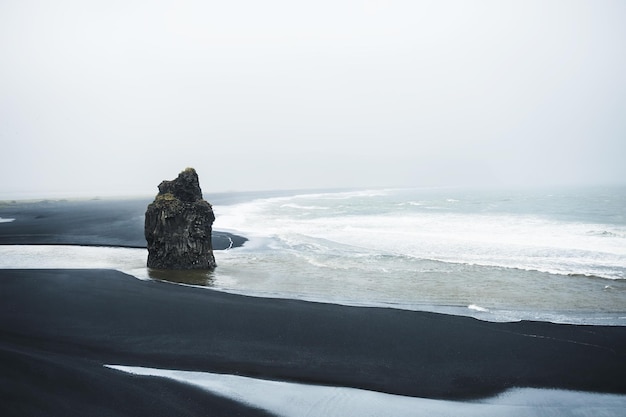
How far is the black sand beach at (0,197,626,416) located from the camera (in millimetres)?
8461

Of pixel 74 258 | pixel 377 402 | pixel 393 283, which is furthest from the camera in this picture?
pixel 74 258

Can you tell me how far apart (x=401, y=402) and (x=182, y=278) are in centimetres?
1403

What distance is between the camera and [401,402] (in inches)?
338

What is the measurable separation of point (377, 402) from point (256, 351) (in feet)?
12.4

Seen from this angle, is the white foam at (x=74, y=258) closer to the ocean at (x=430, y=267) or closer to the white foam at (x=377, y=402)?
the ocean at (x=430, y=267)

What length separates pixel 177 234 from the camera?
21.9m

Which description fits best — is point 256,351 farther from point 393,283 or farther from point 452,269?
point 452,269

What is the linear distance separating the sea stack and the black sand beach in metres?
6.13

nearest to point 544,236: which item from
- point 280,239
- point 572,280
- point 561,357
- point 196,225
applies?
point 572,280

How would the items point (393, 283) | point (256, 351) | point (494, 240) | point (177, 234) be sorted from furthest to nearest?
point (494, 240) → point (177, 234) → point (393, 283) → point (256, 351)

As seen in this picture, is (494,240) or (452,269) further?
(494,240)

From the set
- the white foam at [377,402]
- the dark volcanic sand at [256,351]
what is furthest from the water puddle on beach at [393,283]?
the white foam at [377,402]

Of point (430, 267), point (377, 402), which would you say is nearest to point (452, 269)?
point (430, 267)

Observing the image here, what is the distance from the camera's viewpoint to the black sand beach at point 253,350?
8.46 meters
